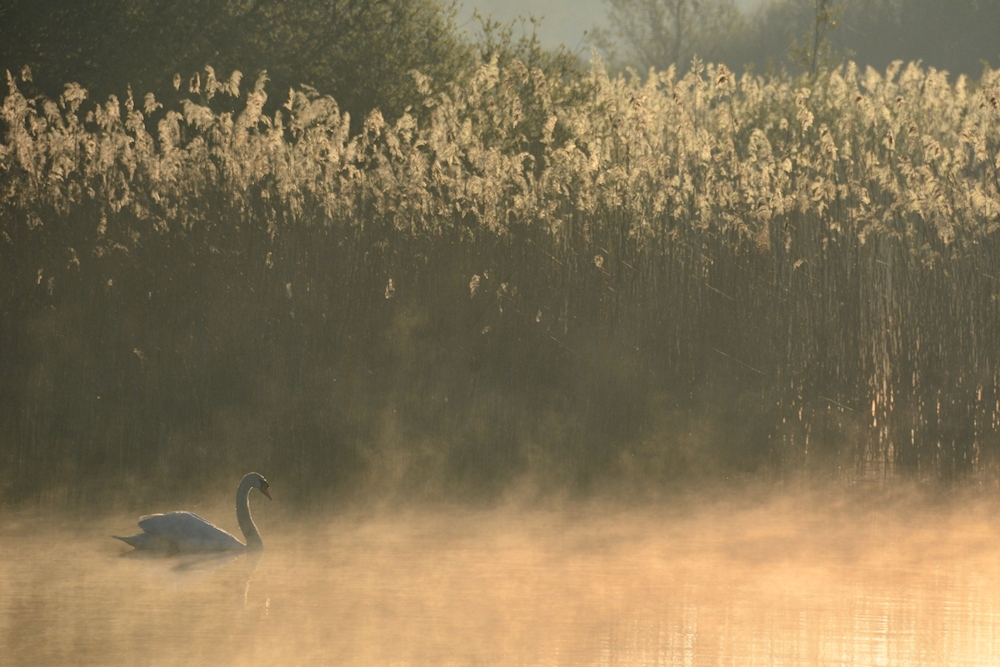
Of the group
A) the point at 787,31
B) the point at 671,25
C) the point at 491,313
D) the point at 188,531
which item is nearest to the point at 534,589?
the point at 188,531

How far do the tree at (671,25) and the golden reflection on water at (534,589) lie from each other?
34084 mm

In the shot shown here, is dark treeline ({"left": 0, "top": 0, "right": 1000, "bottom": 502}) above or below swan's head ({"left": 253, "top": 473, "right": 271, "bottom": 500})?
above

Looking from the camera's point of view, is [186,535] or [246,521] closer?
[186,535]

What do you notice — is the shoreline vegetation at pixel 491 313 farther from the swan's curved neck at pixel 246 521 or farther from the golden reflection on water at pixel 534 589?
the swan's curved neck at pixel 246 521

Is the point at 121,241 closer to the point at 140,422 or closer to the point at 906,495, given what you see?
the point at 140,422

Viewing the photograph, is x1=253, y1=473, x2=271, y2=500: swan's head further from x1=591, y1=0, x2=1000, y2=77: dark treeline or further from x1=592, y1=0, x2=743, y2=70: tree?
x1=592, y1=0, x2=743, y2=70: tree

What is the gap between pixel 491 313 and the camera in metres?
6.69

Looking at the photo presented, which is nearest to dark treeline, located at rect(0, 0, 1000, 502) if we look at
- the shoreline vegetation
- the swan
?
the shoreline vegetation

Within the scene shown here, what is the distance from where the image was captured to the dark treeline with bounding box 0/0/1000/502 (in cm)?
634

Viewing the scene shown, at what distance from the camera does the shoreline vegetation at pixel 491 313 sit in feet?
20.8

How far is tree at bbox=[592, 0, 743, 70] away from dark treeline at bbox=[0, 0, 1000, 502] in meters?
32.5

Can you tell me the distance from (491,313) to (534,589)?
2.24m

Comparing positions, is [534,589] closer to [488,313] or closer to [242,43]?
[488,313]

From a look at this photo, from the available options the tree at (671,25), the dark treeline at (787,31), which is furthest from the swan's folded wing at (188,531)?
the tree at (671,25)
